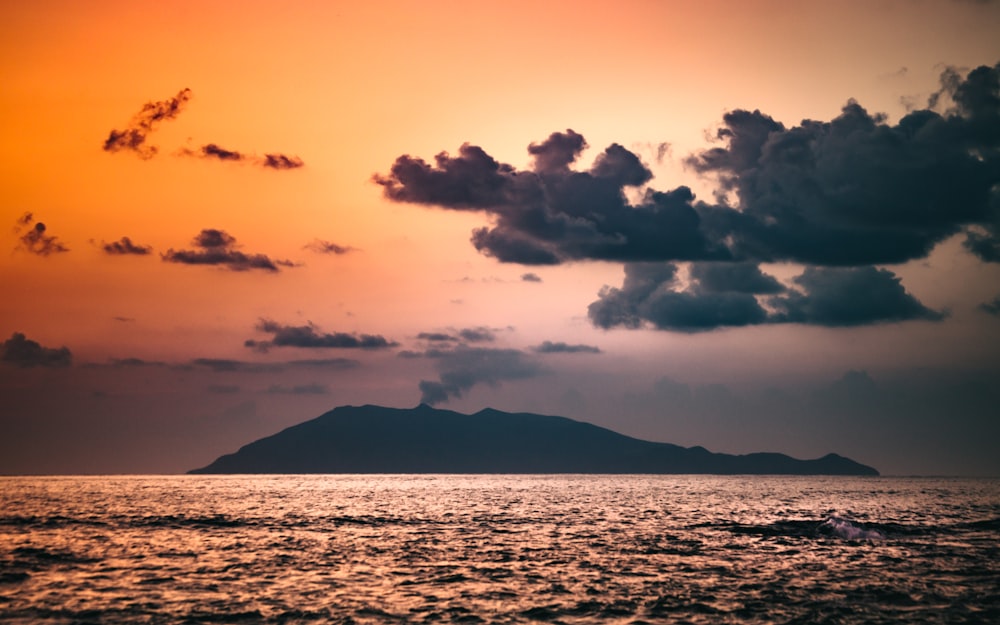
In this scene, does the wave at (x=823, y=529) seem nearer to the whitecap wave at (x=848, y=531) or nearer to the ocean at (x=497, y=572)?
the whitecap wave at (x=848, y=531)

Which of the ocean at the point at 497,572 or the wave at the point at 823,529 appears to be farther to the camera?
the wave at the point at 823,529

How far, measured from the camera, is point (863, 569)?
5578 centimetres

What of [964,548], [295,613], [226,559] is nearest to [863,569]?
[964,548]

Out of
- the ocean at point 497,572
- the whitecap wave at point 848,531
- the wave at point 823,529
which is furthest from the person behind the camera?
the wave at point 823,529

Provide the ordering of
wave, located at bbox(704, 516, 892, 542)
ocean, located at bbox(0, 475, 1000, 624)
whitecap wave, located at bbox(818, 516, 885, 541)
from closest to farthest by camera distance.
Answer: ocean, located at bbox(0, 475, 1000, 624) < whitecap wave, located at bbox(818, 516, 885, 541) < wave, located at bbox(704, 516, 892, 542)

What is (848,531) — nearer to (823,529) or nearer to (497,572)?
(823,529)

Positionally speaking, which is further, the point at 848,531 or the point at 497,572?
the point at 848,531

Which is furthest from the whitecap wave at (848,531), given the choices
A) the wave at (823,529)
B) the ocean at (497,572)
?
the ocean at (497,572)

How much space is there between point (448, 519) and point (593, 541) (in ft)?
115

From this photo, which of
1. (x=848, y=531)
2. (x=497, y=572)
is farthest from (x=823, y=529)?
(x=497, y=572)

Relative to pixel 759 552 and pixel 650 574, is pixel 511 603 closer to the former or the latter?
pixel 650 574

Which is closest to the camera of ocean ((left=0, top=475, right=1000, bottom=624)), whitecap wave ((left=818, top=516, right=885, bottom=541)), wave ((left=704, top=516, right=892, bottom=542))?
ocean ((left=0, top=475, right=1000, bottom=624))

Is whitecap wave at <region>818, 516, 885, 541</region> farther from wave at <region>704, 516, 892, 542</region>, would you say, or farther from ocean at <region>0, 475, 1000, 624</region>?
ocean at <region>0, 475, 1000, 624</region>

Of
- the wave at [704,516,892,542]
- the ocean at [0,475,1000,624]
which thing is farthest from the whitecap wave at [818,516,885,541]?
the ocean at [0,475,1000,624]
